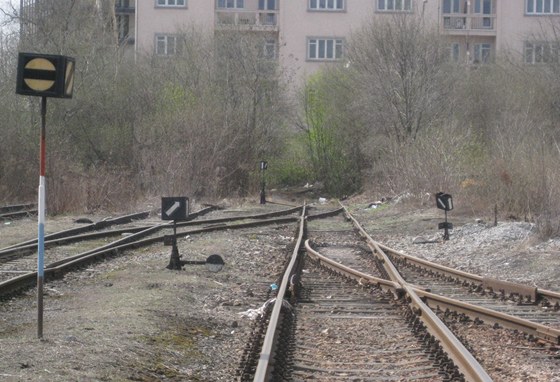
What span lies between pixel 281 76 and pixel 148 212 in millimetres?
26203

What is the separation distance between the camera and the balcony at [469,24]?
61812mm

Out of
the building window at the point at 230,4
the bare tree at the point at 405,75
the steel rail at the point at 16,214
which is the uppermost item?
the building window at the point at 230,4

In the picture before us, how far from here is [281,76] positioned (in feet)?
183

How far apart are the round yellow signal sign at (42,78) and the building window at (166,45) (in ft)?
154

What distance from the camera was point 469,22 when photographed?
204 ft

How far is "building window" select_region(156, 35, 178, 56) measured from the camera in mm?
56312

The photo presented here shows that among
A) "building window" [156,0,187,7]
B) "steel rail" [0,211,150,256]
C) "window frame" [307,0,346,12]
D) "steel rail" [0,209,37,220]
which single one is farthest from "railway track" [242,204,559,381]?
"building window" [156,0,187,7]

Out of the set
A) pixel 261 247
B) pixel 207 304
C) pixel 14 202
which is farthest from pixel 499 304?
pixel 14 202

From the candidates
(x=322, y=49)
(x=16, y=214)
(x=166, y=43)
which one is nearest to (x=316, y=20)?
(x=322, y=49)

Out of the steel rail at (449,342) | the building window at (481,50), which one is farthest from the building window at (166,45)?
the steel rail at (449,342)

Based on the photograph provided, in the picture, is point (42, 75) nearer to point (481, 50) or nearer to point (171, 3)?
point (171, 3)

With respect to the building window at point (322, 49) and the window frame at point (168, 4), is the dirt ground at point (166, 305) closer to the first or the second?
the building window at point (322, 49)

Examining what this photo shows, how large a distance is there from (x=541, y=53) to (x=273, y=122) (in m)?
15.8

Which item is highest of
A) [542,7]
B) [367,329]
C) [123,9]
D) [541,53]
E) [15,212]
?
[123,9]
